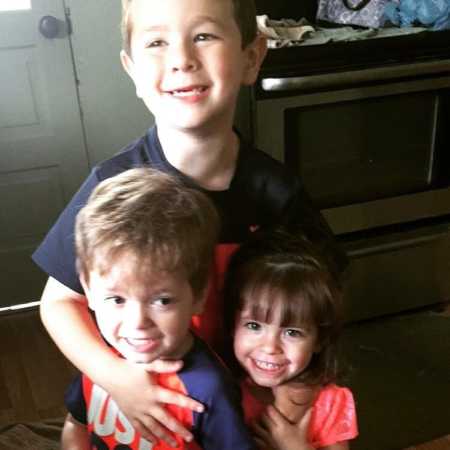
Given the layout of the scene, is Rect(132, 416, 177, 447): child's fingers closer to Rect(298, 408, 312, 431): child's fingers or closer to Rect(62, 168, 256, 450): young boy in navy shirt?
Rect(62, 168, 256, 450): young boy in navy shirt

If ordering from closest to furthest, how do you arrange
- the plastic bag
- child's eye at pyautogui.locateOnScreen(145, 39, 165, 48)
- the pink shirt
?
child's eye at pyautogui.locateOnScreen(145, 39, 165, 48), the pink shirt, the plastic bag

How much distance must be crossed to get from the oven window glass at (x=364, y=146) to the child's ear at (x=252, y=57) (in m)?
0.80

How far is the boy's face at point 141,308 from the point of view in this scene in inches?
32.0

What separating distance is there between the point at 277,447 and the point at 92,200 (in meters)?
0.48

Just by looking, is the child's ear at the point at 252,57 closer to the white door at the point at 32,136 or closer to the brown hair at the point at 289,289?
the brown hair at the point at 289,289

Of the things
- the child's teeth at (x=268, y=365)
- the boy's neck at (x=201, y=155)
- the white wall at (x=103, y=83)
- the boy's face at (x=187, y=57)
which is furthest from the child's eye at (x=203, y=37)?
the white wall at (x=103, y=83)

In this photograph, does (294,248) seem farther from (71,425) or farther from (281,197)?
(71,425)

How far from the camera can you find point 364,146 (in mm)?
2004

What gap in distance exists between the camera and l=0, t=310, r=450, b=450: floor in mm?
1709

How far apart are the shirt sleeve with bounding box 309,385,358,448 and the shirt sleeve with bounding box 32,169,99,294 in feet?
1.39

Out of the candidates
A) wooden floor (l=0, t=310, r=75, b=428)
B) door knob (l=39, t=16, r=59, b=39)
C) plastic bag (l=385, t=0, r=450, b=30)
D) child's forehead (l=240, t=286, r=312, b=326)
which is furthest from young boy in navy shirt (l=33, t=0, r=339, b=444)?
door knob (l=39, t=16, r=59, b=39)

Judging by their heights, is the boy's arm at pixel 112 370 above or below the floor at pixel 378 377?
above

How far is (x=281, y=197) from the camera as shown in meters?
1.07

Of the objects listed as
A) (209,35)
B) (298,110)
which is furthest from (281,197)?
(298,110)
